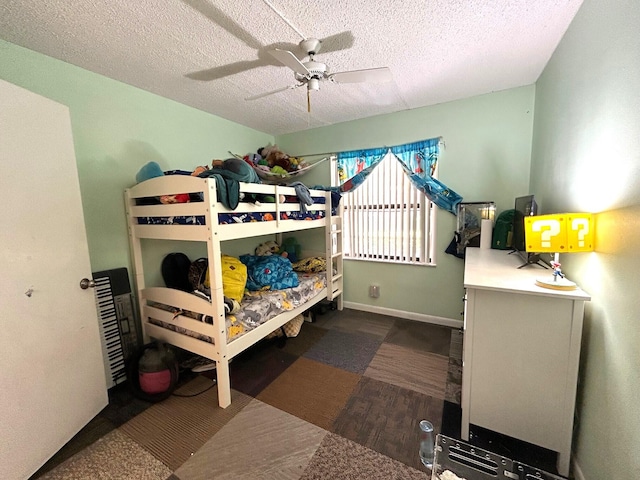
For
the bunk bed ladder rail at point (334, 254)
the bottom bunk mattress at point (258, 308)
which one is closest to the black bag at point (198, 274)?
the bottom bunk mattress at point (258, 308)

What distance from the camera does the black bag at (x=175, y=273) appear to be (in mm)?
2307

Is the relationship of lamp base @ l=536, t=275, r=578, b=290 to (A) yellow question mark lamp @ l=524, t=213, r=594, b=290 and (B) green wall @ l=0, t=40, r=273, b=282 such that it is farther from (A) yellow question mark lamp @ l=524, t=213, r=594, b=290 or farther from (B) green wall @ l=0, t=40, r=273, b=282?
(B) green wall @ l=0, t=40, r=273, b=282

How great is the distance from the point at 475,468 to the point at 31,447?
2.05 m

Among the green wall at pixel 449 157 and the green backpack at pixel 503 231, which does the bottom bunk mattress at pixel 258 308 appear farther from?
the green backpack at pixel 503 231

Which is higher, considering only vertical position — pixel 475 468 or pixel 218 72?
pixel 218 72

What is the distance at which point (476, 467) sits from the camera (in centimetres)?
95

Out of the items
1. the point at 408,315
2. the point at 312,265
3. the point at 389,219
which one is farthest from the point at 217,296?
the point at 408,315

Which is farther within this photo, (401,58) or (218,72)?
(218,72)

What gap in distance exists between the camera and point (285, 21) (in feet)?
4.65

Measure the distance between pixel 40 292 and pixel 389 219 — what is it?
9.59 ft

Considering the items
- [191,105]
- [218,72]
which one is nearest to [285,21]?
[218,72]

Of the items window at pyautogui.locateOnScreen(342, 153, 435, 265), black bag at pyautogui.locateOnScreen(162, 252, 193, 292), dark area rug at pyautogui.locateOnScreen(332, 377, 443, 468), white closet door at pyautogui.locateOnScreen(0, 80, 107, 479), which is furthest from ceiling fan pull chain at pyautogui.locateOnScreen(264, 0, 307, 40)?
dark area rug at pyautogui.locateOnScreen(332, 377, 443, 468)

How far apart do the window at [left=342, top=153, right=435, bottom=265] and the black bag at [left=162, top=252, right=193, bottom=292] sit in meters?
1.91

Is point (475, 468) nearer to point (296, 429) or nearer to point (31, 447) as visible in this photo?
point (296, 429)
